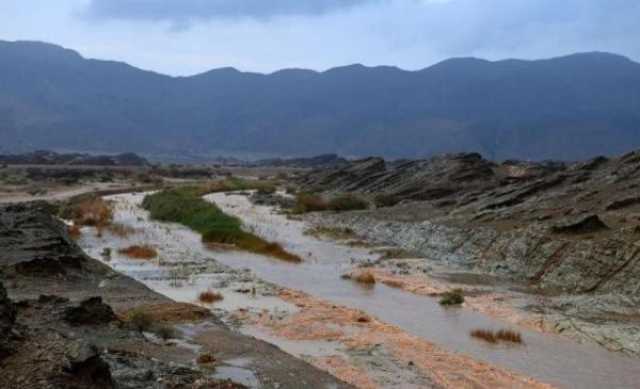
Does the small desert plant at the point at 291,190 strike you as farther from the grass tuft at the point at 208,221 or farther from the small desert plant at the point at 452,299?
the small desert plant at the point at 452,299

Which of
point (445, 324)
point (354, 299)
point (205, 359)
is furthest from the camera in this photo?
point (354, 299)

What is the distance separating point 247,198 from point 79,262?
4444 centimetres

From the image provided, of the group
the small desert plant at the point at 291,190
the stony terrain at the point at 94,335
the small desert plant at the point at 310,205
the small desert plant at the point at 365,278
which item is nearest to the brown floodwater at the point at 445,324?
the small desert plant at the point at 365,278

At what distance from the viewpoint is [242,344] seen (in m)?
16.6

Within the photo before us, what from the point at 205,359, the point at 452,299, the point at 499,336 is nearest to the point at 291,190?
the point at 452,299

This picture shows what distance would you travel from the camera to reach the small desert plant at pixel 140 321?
55.2 feet

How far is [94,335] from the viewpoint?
50.1 feet

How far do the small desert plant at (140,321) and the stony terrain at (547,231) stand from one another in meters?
10.2

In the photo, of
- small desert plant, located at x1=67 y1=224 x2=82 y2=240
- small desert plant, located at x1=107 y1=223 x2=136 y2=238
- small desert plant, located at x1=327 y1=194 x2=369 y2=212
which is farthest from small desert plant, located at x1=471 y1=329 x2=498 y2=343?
small desert plant, located at x1=327 y1=194 x2=369 y2=212

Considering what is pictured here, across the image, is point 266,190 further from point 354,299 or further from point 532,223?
point 354,299

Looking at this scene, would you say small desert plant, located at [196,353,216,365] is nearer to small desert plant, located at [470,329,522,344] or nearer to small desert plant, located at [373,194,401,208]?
small desert plant, located at [470,329,522,344]

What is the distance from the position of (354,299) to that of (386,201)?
32350mm

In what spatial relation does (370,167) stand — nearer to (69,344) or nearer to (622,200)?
(622,200)

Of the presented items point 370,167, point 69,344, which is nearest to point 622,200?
point 69,344
